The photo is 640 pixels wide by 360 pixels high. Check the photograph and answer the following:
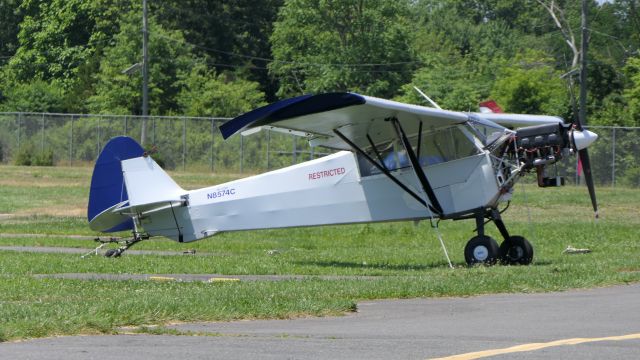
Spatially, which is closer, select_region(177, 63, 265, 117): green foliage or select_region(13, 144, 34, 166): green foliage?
select_region(13, 144, 34, 166): green foliage

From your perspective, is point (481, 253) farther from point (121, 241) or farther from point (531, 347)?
point (531, 347)

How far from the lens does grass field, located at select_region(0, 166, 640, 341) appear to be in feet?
38.9

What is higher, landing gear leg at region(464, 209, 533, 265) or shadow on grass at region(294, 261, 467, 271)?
landing gear leg at region(464, 209, 533, 265)

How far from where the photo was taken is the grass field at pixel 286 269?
11844 mm

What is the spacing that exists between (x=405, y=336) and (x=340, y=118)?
8334 millimetres

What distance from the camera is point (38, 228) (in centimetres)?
2911

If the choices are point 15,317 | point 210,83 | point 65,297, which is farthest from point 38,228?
point 210,83

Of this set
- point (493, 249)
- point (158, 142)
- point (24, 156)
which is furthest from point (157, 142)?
point (493, 249)

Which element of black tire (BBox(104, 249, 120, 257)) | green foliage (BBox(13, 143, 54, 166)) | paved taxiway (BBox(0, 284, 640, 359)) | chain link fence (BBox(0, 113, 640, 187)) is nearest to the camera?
paved taxiway (BBox(0, 284, 640, 359))

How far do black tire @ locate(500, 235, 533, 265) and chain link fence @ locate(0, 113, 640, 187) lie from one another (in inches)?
1119

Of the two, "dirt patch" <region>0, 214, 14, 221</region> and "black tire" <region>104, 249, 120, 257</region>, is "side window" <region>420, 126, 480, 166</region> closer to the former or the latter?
"black tire" <region>104, 249, 120, 257</region>

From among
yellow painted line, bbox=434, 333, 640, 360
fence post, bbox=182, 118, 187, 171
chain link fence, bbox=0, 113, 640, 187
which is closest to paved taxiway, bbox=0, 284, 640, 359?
yellow painted line, bbox=434, 333, 640, 360

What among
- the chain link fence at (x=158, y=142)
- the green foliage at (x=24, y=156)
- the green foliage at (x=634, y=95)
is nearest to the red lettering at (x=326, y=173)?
the chain link fence at (x=158, y=142)

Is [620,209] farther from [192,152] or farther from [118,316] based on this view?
[118,316]
